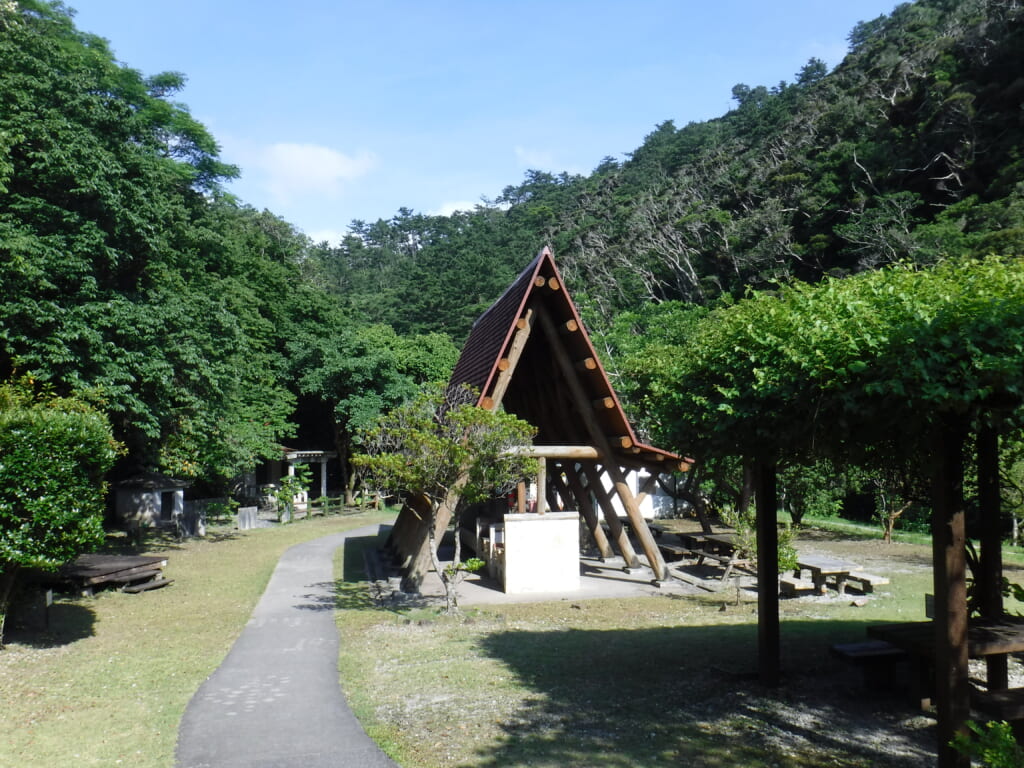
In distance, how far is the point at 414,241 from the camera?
314 ft

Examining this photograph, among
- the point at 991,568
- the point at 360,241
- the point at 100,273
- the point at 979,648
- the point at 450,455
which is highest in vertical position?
the point at 360,241

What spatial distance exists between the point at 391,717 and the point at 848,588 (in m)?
10.3

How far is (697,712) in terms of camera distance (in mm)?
6840

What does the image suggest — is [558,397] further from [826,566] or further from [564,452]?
[826,566]

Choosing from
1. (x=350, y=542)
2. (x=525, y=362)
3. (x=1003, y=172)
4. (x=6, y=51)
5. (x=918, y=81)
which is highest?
(x=918, y=81)

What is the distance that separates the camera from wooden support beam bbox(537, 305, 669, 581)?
1461cm

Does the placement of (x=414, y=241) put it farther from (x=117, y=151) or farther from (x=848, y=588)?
(x=848, y=588)

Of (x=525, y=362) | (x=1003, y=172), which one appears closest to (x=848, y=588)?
(x=525, y=362)

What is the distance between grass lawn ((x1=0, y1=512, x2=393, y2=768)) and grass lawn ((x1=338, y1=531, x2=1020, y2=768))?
191 cm

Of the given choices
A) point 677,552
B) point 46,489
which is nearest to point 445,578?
point 46,489

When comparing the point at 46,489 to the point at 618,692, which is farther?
the point at 46,489

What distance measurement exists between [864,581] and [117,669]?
41.0 ft

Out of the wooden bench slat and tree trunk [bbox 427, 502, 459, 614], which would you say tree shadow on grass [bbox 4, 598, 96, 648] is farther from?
the wooden bench slat

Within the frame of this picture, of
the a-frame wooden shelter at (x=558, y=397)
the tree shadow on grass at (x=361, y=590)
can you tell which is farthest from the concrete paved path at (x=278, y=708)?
the a-frame wooden shelter at (x=558, y=397)
